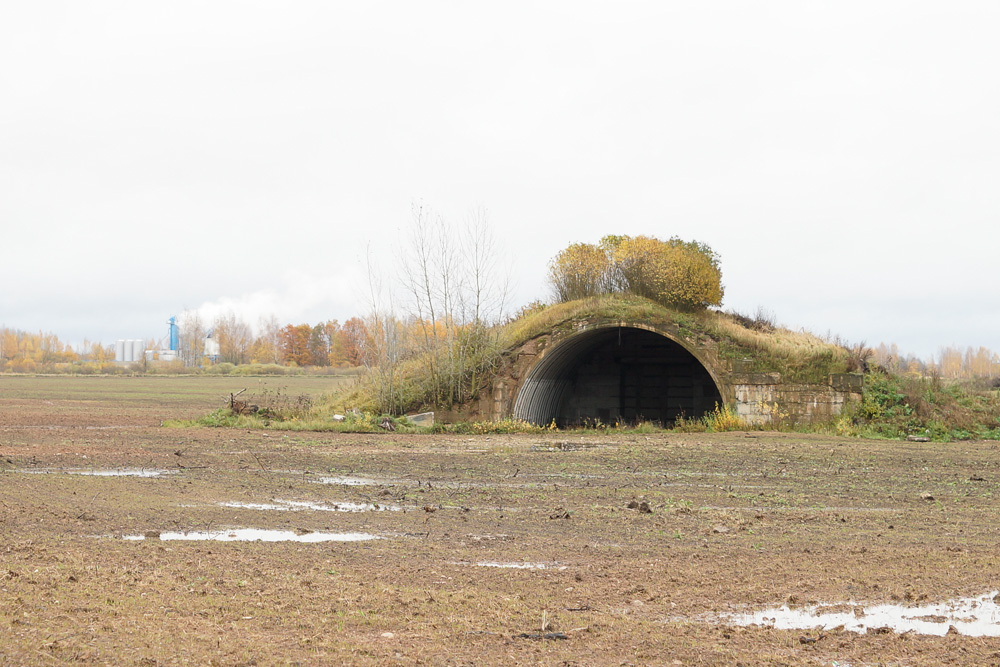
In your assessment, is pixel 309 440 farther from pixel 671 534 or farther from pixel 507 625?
pixel 507 625

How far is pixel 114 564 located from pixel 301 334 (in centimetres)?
10176

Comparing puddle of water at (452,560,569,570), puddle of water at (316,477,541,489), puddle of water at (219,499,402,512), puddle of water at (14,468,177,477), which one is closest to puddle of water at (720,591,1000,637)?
puddle of water at (452,560,569,570)

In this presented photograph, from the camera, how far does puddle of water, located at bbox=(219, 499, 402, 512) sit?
11.4 meters

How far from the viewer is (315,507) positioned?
11578mm

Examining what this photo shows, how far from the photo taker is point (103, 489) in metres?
12.5

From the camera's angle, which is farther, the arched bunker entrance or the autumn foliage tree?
the arched bunker entrance

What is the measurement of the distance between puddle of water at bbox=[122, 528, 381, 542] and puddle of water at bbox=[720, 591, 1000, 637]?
426 cm

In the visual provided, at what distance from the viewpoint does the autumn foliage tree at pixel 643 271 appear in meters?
28.0

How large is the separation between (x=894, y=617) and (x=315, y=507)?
7.12m

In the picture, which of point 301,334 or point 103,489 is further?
point 301,334

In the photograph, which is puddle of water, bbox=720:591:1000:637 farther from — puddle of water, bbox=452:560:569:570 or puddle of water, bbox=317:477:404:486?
puddle of water, bbox=317:477:404:486

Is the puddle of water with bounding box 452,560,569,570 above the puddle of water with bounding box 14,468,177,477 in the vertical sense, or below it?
below

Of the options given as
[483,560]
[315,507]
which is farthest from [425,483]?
[483,560]

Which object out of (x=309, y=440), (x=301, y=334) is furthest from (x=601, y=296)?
(x=301, y=334)
